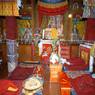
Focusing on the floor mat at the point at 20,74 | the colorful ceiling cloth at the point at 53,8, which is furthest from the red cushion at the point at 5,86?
the colorful ceiling cloth at the point at 53,8

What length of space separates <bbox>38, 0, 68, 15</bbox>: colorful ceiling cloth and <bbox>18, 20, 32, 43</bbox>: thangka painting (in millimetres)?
531

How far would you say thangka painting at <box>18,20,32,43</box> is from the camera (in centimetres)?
557

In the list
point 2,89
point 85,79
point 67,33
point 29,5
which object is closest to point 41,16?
point 29,5

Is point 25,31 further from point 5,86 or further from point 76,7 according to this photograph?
point 5,86

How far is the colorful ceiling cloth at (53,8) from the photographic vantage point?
525 cm

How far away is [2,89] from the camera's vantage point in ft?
6.23

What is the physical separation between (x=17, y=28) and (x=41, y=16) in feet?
2.31

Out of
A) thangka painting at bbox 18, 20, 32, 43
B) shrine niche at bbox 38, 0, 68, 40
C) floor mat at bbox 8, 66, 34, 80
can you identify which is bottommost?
floor mat at bbox 8, 66, 34, 80

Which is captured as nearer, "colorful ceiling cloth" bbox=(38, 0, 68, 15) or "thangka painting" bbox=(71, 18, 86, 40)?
"colorful ceiling cloth" bbox=(38, 0, 68, 15)

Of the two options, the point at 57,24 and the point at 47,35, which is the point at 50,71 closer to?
the point at 47,35

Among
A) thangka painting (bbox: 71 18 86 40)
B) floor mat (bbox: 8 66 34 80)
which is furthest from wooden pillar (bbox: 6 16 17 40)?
floor mat (bbox: 8 66 34 80)

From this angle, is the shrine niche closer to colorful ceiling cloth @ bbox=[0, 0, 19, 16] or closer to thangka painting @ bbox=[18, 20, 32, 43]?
thangka painting @ bbox=[18, 20, 32, 43]

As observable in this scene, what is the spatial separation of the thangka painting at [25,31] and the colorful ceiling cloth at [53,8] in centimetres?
53

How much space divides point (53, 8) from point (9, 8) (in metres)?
1.45
